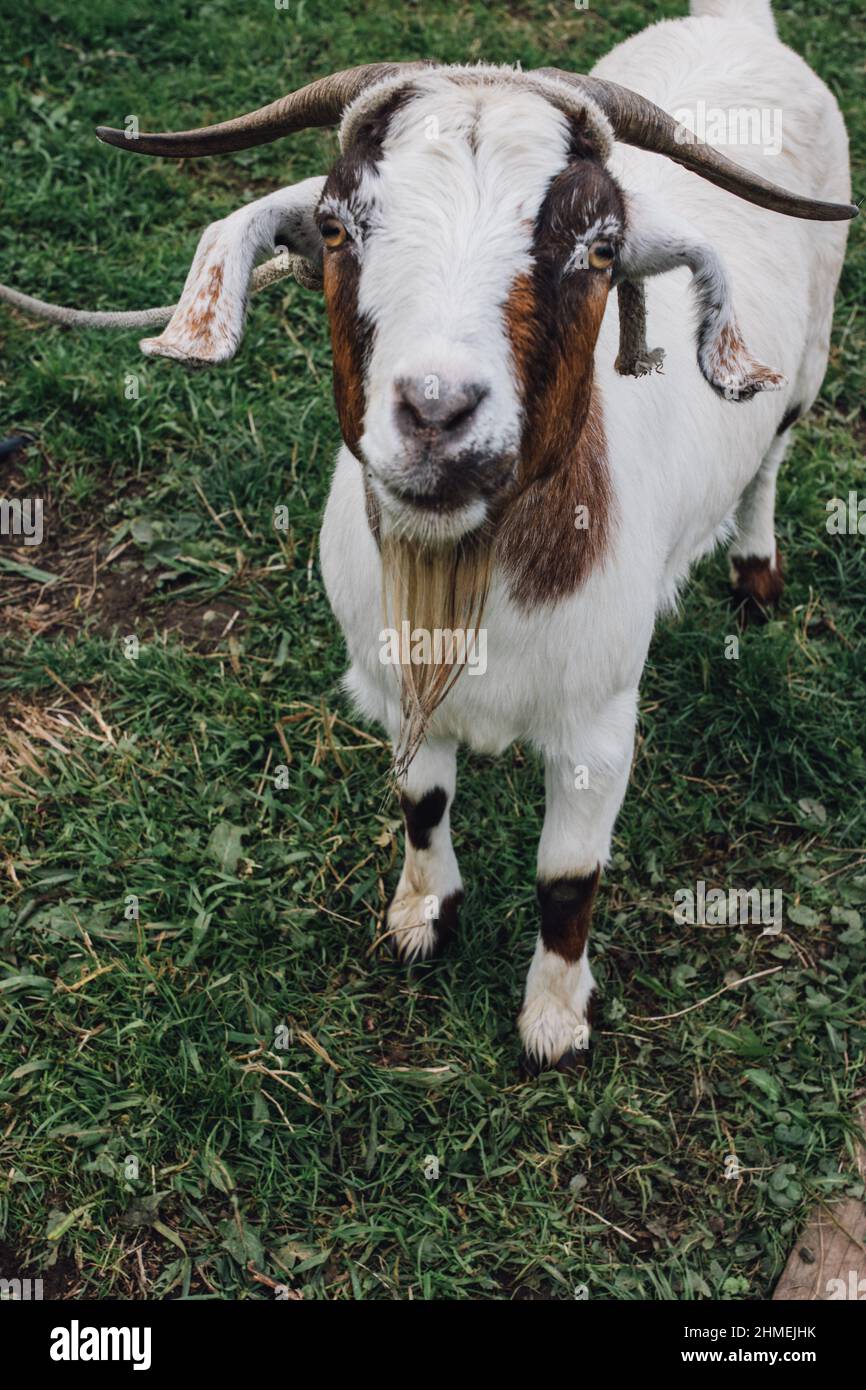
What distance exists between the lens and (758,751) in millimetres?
4219

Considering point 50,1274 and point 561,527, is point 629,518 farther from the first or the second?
point 50,1274

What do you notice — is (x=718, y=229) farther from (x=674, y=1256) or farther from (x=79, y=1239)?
(x=79, y=1239)

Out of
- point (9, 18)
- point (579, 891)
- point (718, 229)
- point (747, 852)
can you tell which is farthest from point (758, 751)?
point (9, 18)

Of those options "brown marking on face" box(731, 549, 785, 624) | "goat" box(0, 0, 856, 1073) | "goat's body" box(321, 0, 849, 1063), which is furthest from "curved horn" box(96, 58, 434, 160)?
"brown marking on face" box(731, 549, 785, 624)

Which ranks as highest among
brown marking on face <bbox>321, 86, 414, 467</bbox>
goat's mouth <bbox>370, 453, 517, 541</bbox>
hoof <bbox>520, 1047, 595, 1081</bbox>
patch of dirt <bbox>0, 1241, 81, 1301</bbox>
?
brown marking on face <bbox>321, 86, 414, 467</bbox>

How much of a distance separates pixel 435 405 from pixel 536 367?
304mm

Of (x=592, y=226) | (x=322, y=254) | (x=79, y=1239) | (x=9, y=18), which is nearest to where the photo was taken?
(x=592, y=226)

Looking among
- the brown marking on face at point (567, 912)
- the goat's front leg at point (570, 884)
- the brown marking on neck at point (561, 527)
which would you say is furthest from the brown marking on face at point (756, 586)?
the brown marking on neck at point (561, 527)

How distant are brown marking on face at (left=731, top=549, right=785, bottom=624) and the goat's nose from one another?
264cm

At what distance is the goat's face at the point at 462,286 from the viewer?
2.15m

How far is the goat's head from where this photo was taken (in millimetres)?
2168

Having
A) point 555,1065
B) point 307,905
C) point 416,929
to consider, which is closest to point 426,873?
point 416,929

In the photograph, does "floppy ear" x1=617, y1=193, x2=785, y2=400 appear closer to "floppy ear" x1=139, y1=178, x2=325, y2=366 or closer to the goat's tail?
"floppy ear" x1=139, y1=178, x2=325, y2=366

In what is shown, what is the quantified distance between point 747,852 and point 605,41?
4.22 metres
